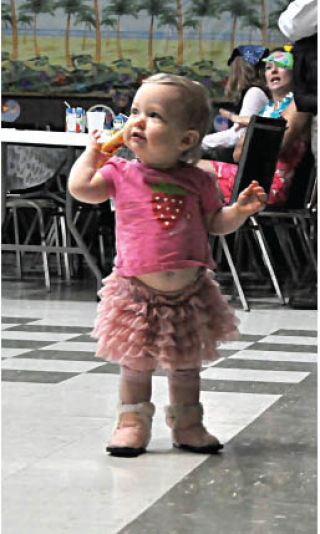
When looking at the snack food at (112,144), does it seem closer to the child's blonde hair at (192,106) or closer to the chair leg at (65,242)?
the child's blonde hair at (192,106)

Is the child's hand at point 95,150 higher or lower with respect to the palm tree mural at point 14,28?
higher

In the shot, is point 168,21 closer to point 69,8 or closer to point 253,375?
point 69,8

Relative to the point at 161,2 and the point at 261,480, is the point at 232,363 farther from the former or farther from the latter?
the point at 161,2

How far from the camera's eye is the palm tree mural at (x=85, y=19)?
11625 mm

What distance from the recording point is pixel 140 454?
10.4 feet

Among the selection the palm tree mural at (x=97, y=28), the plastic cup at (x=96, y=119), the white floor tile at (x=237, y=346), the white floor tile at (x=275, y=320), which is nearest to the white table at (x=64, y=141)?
the plastic cup at (x=96, y=119)

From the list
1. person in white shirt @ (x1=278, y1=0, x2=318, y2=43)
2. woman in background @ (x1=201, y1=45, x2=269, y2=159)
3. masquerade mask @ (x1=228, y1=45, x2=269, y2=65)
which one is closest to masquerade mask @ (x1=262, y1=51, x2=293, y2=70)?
woman in background @ (x1=201, y1=45, x2=269, y2=159)

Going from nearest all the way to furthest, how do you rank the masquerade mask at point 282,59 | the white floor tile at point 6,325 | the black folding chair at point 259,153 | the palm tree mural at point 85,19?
the white floor tile at point 6,325
the black folding chair at point 259,153
the masquerade mask at point 282,59
the palm tree mural at point 85,19

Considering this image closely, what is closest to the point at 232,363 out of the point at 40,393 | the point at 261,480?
the point at 40,393

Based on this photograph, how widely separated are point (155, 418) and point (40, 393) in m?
0.49

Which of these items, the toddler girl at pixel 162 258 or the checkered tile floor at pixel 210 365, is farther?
the checkered tile floor at pixel 210 365

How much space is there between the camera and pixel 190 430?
10.6 ft

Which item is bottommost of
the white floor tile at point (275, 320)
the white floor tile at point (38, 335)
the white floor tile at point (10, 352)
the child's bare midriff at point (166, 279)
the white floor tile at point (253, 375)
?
the white floor tile at point (275, 320)

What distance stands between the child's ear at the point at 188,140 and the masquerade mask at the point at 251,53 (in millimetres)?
4951
